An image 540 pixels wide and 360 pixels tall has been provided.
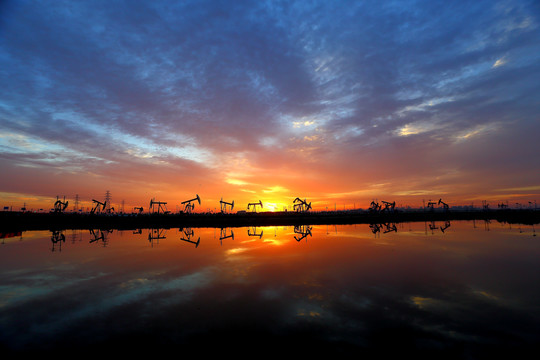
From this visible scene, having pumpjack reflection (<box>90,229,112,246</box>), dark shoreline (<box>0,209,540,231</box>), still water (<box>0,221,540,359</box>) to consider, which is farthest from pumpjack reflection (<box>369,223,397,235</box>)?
pumpjack reflection (<box>90,229,112,246</box>)

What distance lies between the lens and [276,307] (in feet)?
31.7

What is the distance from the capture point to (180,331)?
7766mm

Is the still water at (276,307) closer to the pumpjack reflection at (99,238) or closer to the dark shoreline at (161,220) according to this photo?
the pumpjack reflection at (99,238)

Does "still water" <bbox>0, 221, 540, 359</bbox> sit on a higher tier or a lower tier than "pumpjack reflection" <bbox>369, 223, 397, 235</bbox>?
lower

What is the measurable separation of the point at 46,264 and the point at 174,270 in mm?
10727

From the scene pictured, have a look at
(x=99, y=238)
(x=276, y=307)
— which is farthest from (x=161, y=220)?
(x=276, y=307)

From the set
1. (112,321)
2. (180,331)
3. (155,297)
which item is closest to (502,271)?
(180,331)

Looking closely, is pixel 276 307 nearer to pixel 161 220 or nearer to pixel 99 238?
pixel 99 238

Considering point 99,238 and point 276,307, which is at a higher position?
point 276,307

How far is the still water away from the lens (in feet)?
22.8

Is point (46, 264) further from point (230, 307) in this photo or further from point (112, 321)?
point (230, 307)

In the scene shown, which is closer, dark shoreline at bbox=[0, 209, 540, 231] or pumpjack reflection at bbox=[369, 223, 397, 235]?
pumpjack reflection at bbox=[369, 223, 397, 235]

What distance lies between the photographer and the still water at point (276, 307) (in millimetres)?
6957

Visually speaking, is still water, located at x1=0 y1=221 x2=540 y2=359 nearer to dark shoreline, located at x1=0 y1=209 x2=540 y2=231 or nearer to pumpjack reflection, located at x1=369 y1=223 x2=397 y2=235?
pumpjack reflection, located at x1=369 y1=223 x2=397 y2=235
